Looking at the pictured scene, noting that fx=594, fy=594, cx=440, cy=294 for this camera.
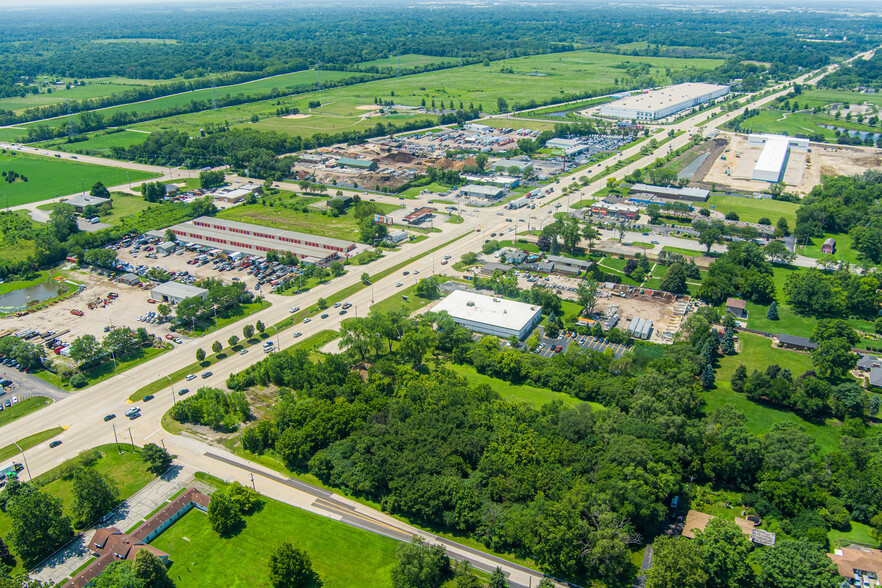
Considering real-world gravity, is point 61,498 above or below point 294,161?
below

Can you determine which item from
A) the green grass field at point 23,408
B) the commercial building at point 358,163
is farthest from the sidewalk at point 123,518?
the commercial building at point 358,163

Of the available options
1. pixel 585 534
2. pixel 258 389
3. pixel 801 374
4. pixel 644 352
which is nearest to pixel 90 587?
pixel 258 389

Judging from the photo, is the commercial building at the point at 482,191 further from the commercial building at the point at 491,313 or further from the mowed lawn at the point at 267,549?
the mowed lawn at the point at 267,549

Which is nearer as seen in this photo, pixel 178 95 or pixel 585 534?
pixel 585 534

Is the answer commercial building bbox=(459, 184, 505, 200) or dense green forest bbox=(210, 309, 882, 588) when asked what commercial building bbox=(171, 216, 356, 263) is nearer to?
dense green forest bbox=(210, 309, 882, 588)

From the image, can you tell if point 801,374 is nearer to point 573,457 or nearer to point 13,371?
point 573,457

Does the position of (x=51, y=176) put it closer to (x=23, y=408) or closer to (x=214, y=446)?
Result: (x=23, y=408)
